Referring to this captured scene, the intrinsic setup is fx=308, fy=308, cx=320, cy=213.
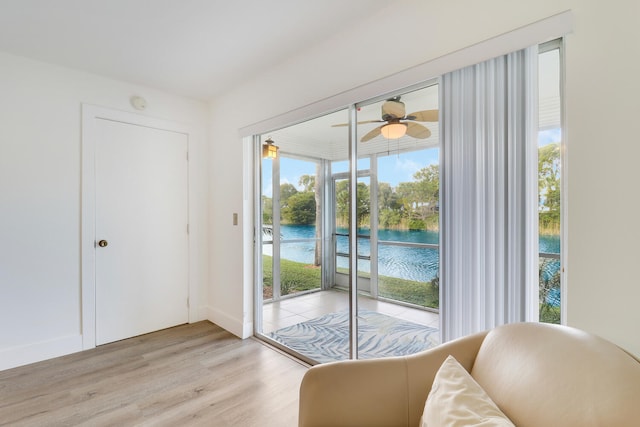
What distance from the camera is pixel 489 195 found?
1.57 metres

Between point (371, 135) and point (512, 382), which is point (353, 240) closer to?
point (371, 135)

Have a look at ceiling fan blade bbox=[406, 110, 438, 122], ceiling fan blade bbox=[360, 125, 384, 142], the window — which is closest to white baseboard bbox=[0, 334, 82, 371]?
ceiling fan blade bbox=[360, 125, 384, 142]

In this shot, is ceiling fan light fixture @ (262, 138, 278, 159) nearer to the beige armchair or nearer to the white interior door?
the white interior door

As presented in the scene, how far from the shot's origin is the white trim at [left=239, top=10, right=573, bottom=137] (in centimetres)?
137

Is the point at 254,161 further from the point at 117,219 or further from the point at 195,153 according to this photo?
the point at 117,219

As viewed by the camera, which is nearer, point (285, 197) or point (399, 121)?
point (399, 121)

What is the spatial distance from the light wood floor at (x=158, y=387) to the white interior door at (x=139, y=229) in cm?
36

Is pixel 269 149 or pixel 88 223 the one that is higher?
pixel 269 149

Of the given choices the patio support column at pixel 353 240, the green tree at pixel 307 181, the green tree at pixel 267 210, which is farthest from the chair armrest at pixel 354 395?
the green tree at pixel 307 181

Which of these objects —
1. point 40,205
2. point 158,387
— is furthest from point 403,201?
point 40,205

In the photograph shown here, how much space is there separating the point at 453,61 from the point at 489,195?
0.74m

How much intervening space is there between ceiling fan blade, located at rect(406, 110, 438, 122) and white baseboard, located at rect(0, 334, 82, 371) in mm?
3404

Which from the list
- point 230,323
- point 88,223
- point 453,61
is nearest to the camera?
point 453,61

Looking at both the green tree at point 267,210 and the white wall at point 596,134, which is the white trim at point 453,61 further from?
the green tree at point 267,210
